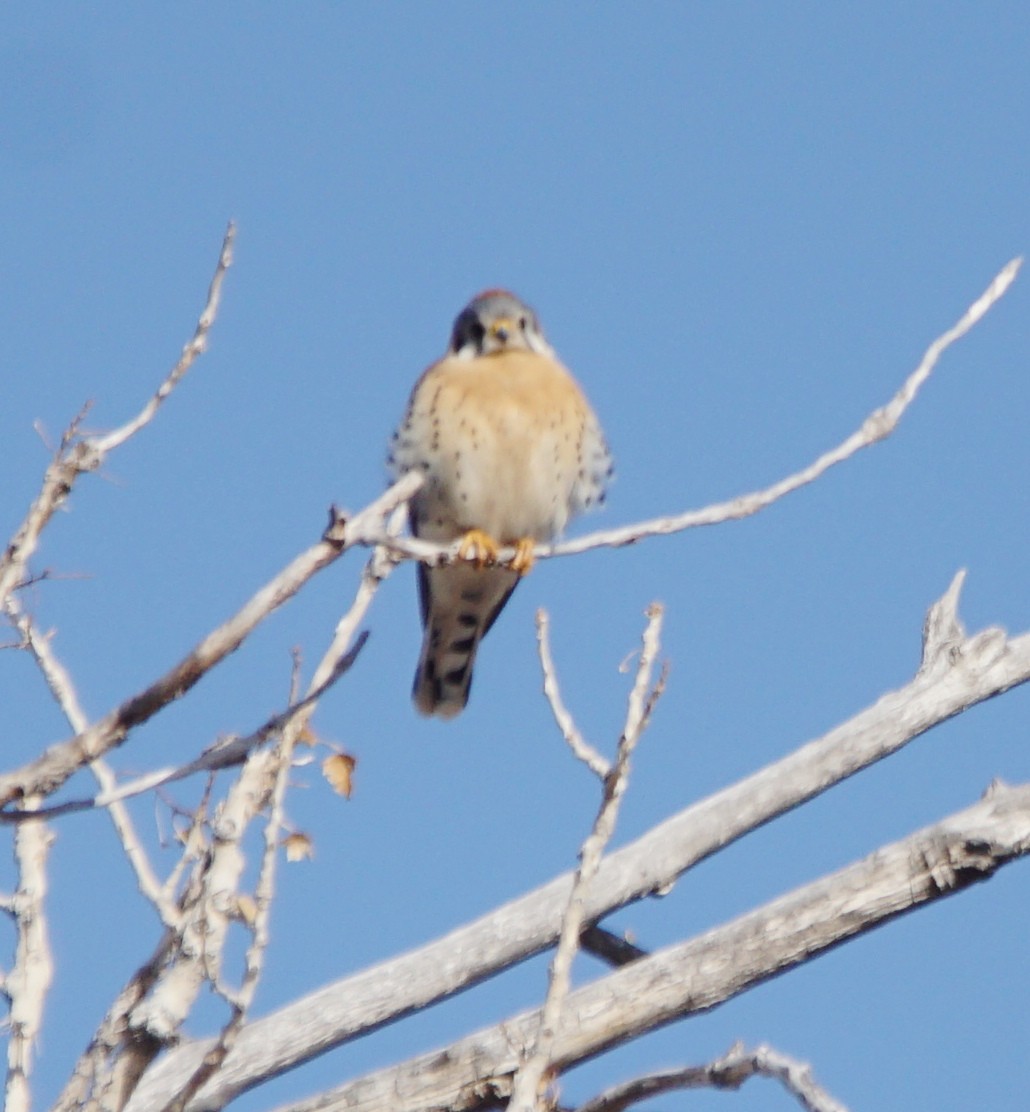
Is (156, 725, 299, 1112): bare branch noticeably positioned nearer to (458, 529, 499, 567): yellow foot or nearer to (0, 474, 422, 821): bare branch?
(0, 474, 422, 821): bare branch

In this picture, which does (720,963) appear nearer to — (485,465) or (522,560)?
(522,560)

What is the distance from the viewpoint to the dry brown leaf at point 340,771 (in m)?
3.17

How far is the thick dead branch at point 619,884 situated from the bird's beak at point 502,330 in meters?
2.44

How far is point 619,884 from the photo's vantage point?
3398 millimetres

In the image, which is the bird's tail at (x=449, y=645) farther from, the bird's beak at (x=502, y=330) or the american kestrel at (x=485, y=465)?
the bird's beak at (x=502, y=330)

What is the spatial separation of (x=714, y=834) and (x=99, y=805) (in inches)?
63.9

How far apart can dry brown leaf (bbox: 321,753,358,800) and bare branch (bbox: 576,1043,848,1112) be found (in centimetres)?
70

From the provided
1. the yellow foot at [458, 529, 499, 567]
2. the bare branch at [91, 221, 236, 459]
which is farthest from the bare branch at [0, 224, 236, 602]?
the yellow foot at [458, 529, 499, 567]

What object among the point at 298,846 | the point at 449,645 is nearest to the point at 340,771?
the point at 298,846

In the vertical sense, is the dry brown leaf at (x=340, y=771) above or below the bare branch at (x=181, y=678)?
above

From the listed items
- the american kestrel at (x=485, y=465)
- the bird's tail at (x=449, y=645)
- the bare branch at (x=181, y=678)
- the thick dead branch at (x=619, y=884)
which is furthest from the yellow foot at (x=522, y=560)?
the bare branch at (x=181, y=678)

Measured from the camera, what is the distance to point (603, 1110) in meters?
2.97

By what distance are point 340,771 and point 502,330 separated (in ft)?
8.55

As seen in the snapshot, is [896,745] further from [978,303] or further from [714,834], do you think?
[978,303]
